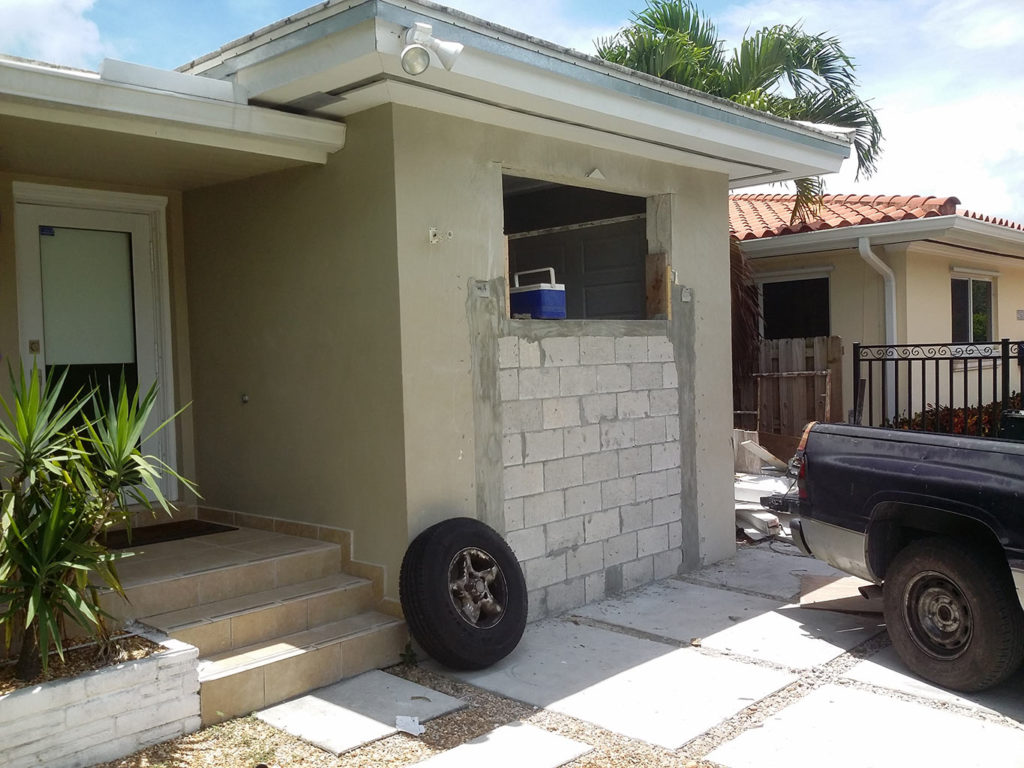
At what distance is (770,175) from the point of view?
26.7ft

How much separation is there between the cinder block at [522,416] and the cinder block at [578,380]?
→ 0.91 ft

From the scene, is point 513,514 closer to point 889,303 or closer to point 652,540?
point 652,540

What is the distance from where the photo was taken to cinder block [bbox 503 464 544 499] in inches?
240

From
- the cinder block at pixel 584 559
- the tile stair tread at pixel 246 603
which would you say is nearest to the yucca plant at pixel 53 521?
the tile stair tread at pixel 246 603

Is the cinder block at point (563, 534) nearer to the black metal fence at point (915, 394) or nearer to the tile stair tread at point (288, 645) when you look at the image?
the tile stair tread at point (288, 645)

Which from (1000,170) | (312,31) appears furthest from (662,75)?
(1000,170)

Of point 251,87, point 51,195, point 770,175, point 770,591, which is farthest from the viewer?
point 770,175

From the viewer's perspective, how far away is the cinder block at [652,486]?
7125 mm

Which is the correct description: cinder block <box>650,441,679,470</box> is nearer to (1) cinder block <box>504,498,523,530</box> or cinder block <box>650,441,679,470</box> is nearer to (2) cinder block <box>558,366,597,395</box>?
(2) cinder block <box>558,366,597,395</box>

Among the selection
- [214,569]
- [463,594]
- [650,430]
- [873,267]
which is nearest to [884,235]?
[873,267]

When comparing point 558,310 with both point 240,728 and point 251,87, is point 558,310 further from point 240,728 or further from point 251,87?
point 240,728

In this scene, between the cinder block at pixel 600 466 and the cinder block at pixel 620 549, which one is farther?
the cinder block at pixel 620 549

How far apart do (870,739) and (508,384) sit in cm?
302

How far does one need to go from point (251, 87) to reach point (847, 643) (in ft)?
16.1
